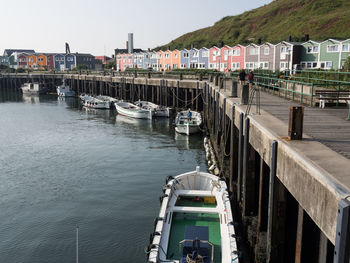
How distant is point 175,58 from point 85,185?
70.3 meters

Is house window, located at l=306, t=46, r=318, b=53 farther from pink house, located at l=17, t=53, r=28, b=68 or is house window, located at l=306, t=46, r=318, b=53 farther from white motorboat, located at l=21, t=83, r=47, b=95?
pink house, located at l=17, t=53, r=28, b=68

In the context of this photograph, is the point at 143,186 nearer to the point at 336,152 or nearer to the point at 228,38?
the point at 336,152

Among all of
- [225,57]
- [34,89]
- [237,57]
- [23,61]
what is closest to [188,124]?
[237,57]

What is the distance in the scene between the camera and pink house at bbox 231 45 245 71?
225 ft

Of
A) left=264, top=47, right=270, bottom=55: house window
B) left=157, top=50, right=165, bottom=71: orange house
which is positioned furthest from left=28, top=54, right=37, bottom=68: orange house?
left=264, top=47, right=270, bottom=55: house window

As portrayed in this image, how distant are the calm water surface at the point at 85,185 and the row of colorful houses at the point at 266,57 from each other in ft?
73.5

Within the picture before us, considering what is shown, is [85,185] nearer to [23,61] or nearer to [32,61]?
[32,61]

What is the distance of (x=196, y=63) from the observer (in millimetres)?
82125

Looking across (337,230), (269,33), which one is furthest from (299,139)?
(269,33)

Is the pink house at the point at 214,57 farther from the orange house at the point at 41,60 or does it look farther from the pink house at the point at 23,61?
the pink house at the point at 23,61

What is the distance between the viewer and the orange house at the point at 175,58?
87238 mm

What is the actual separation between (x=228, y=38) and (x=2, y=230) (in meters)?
129

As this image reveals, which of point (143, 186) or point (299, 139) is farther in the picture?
point (143, 186)

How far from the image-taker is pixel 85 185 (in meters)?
21.8
